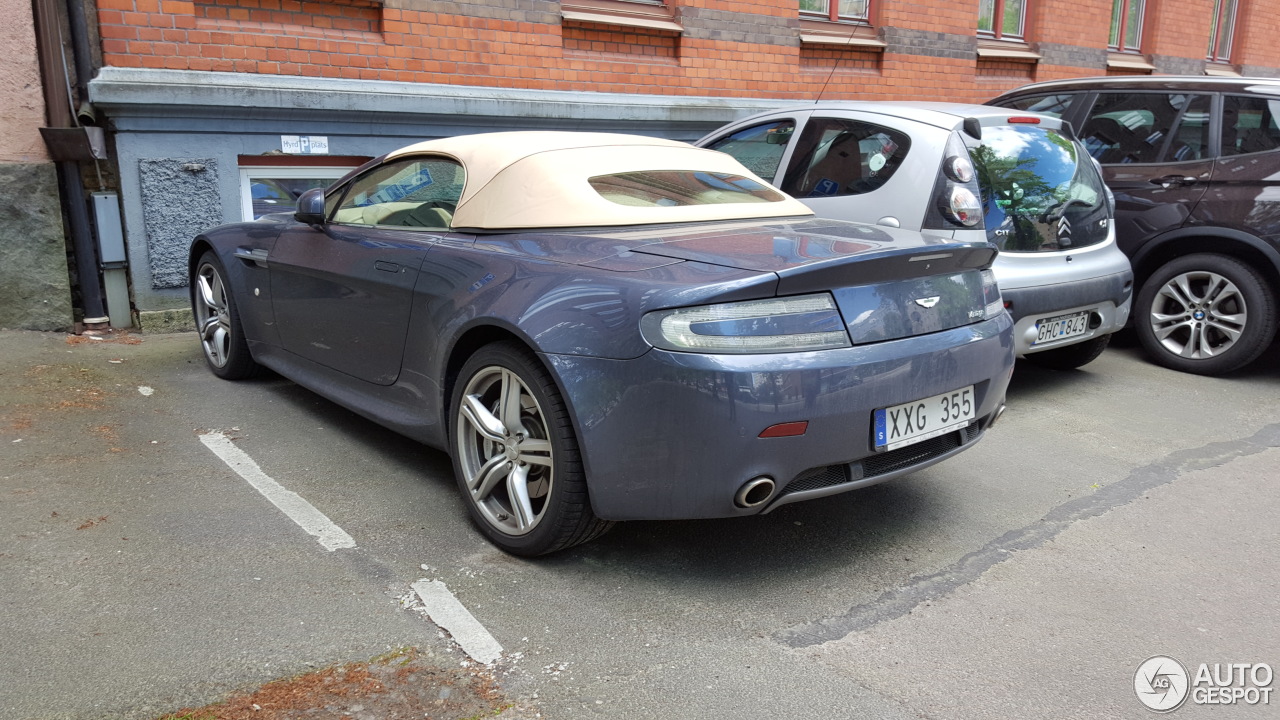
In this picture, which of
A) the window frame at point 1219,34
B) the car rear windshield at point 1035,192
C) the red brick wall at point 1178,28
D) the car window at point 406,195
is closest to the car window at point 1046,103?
the car rear windshield at point 1035,192

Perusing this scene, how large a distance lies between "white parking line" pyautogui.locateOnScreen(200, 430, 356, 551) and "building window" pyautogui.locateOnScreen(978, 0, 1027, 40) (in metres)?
11.2

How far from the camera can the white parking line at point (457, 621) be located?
276 cm

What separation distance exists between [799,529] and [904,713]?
3.92ft

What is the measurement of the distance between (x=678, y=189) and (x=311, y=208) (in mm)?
1674

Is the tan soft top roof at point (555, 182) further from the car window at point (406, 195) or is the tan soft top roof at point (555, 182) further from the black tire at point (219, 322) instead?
the black tire at point (219, 322)

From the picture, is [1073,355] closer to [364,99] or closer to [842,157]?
[842,157]

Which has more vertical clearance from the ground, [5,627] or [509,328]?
[509,328]

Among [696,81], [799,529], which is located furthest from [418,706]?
[696,81]

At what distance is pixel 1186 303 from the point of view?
6289 mm

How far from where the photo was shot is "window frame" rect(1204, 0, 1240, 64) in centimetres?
1670

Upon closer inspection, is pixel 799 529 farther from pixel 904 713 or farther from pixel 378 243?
pixel 378 243

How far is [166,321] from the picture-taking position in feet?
22.9

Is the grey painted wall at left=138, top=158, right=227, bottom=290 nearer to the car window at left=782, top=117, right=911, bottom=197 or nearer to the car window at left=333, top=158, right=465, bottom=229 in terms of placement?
the car window at left=333, top=158, right=465, bottom=229

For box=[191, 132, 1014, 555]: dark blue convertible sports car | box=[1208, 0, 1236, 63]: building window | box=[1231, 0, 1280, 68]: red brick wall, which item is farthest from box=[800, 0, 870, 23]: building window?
box=[1231, 0, 1280, 68]: red brick wall
